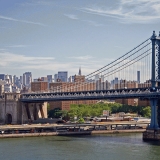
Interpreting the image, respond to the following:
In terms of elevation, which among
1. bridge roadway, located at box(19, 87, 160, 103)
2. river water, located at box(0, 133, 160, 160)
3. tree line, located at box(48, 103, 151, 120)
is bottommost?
river water, located at box(0, 133, 160, 160)

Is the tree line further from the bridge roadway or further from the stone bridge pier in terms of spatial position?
the bridge roadway

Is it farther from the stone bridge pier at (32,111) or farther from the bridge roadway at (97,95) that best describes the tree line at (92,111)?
the bridge roadway at (97,95)

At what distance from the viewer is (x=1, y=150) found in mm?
26219

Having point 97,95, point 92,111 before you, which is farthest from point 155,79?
point 92,111

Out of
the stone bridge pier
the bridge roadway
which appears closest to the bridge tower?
the bridge roadway

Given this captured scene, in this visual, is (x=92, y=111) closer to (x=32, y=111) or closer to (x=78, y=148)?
(x=32, y=111)

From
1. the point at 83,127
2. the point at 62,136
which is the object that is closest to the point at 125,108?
the point at 83,127

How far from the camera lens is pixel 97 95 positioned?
125 feet

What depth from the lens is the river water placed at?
2408 cm

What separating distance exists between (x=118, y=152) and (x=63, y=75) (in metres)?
159

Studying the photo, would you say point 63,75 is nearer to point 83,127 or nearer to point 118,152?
point 83,127

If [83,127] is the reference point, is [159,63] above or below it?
above

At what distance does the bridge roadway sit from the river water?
310 centimetres

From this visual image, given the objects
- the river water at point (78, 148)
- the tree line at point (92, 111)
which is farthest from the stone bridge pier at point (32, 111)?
the river water at point (78, 148)
